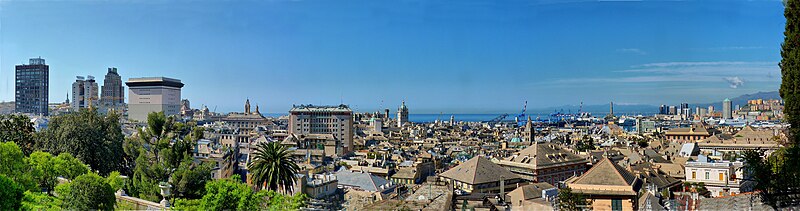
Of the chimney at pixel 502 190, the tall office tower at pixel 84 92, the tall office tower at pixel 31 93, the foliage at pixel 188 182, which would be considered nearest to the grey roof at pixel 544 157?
the chimney at pixel 502 190

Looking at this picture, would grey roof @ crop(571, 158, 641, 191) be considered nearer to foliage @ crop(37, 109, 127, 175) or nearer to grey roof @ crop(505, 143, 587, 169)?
grey roof @ crop(505, 143, 587, 169)

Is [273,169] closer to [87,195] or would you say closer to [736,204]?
[87,195]

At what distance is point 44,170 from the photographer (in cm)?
984

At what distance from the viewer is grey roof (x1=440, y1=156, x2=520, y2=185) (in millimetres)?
16587

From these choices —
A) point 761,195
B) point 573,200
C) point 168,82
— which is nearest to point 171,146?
point 573,200

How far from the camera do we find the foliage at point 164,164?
32.3 feet

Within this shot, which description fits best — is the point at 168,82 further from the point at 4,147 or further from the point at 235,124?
the point at 4,147

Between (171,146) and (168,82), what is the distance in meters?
34.6

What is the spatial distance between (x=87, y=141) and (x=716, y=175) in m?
16.5

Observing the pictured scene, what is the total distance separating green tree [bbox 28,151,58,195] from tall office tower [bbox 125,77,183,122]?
1088 inches

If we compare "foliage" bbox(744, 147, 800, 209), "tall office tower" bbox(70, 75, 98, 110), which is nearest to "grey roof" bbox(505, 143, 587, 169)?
"foliage" bbox(744, 147, 800, 209)

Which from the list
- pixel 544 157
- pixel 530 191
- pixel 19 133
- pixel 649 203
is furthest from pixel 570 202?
pixel 544 157

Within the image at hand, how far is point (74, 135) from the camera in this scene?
12938mm

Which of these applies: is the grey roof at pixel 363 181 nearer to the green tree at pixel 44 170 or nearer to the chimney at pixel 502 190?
the chimney at pixel 502 190
